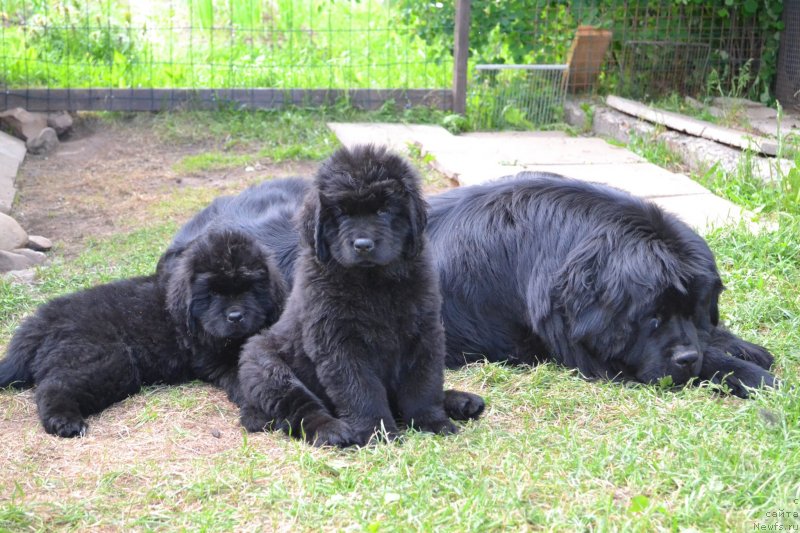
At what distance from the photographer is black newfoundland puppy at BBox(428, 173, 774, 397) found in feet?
13.2

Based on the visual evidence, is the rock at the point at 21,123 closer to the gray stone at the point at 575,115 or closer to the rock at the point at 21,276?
the rock at the point at 21,276

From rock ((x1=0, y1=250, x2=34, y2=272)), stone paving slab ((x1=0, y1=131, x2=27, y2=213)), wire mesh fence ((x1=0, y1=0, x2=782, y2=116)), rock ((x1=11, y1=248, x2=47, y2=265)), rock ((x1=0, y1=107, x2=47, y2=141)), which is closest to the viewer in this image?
rock ((x1=0, y1=250, x2=34, y2=272))

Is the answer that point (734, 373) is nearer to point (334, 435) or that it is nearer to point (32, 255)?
point (334, 435)

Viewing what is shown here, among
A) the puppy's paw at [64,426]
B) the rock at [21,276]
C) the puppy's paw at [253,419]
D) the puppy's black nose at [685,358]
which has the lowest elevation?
the puppy's paw at [64,426]

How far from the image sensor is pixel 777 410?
3.54 m

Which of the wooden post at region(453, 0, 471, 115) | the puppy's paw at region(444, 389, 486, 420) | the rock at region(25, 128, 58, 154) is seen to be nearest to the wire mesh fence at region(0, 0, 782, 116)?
the wooden post at region(453, 0, 471, 115)

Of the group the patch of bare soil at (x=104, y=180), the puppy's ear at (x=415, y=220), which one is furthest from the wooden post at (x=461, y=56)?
the puppy's ear at (x=415, y=220)

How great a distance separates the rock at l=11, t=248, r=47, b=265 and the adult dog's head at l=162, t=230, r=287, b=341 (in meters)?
2.27

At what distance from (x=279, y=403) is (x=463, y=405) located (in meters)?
0.76

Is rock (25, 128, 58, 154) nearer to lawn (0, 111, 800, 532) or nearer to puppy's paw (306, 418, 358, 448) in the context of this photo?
lawn (0, 111, 800, 532)

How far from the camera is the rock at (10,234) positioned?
6273 millimetres

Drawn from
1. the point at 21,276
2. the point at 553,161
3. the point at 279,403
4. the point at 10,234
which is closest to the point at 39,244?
the point at 10,234

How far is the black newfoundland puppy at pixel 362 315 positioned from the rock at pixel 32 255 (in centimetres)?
316

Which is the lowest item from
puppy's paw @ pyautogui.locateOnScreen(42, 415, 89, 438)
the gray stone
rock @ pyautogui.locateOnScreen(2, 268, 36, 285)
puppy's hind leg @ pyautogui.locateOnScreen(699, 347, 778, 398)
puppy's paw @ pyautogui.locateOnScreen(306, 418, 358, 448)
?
puppy's paw @ pyautogui.locateOnScreen(42, 415, 89, 438)
